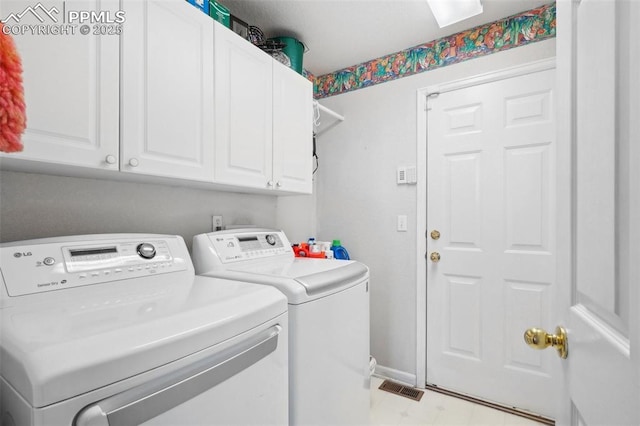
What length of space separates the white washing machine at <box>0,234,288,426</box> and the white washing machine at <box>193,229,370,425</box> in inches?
5.5

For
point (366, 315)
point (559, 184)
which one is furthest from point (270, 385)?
point (559, 184)

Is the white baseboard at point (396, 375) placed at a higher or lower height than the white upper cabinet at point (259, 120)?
lower

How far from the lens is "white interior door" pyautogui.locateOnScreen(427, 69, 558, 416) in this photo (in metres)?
1.98

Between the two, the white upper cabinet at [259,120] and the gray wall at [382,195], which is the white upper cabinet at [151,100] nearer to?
the white upper cabinet at [259,120]

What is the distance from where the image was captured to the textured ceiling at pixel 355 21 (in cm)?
192

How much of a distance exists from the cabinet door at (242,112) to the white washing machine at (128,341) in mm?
565

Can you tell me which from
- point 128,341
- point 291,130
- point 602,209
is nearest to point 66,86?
point 128,341

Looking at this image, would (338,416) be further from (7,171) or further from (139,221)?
(7,171)

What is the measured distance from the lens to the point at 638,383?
0.42 m

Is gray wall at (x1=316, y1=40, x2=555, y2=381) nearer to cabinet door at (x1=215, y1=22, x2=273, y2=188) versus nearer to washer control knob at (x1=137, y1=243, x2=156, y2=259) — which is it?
cabinet door at (x1=215, y1=22, x2=273, y2=188)

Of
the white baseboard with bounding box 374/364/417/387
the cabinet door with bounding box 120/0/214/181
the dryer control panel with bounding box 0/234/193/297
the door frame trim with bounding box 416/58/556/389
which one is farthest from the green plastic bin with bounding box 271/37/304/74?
the white baseboard with bounding box 374/364/417/387

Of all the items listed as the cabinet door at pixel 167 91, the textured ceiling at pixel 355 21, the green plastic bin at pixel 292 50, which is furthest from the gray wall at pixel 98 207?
the textured ceiling at pixel 355 21

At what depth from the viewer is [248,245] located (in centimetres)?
174

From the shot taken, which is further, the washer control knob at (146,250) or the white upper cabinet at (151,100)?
the washer control knob at (146,250)
